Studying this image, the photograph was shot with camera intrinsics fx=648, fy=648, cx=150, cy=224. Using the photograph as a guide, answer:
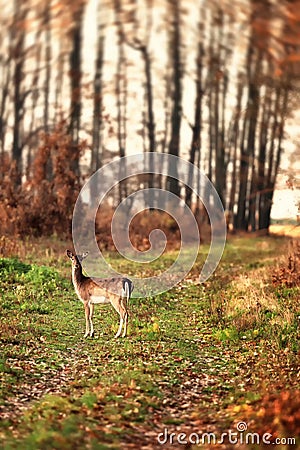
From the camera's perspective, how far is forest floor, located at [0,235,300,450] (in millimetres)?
7305

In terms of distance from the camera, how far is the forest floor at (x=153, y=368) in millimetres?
7305

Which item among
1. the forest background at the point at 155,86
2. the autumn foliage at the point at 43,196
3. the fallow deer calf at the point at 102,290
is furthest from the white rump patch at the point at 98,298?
the forest background at the point at 155,86

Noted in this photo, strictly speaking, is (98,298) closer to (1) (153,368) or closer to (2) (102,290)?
(2) (102,290)

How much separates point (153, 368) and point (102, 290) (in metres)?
1.81

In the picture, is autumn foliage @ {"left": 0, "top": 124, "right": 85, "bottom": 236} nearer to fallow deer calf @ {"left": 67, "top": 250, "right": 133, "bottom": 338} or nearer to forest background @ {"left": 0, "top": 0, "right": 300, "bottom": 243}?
forest background @ {"left": 0, "top": 0, "right": 300, "bottom": 243}

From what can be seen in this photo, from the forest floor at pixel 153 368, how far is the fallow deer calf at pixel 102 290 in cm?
59

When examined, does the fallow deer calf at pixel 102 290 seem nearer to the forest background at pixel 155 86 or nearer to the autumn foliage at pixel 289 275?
the autumn foliage at pixel 289 275

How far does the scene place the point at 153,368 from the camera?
9617 millimetres

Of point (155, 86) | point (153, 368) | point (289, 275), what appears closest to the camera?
point (153, 368)

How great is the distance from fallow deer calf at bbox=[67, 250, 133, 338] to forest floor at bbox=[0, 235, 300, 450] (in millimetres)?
586

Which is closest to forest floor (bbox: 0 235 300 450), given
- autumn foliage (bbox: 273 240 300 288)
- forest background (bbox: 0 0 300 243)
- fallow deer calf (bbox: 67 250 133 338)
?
autumn foliage (bbox: 273 240 300 288)

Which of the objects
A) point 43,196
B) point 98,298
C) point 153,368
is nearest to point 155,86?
point 43,196

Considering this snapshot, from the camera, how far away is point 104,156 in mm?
35219

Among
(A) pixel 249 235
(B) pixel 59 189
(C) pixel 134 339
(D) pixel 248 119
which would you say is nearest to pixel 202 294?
(C) pixel 134 339
